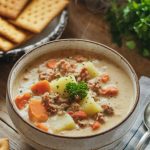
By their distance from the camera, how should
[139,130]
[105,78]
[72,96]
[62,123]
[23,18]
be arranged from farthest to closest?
[23,18] → [139,130] → [105,78] → [72,96] → [62,123]

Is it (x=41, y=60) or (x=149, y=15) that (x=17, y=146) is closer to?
(x=41, y=60)

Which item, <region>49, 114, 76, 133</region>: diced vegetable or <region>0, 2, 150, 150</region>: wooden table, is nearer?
<region>49, 114, 76, 133</region>: diced vegetable

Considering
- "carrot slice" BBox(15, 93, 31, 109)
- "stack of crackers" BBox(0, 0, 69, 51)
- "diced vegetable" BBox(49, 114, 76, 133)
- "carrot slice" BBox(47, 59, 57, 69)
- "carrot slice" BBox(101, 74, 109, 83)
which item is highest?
"carrot slice" BBox(15, 93, 31, 109)

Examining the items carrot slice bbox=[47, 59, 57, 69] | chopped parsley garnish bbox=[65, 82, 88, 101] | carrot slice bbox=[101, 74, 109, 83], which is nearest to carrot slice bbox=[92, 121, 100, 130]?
chopped parsley garnish bbox=[65, 82, 88, 101]

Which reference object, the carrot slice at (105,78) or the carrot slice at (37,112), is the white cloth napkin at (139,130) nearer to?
the carrot slice at (105,78)

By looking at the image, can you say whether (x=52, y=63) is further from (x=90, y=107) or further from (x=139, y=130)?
(x=139, y=130)

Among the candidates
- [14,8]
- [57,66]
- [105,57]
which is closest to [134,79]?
[105,57]

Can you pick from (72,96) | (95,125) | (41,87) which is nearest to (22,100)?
(41,87)

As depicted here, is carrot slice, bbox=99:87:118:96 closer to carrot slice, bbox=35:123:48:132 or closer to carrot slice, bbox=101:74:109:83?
carrot slice, bbox=101:74:109:83
